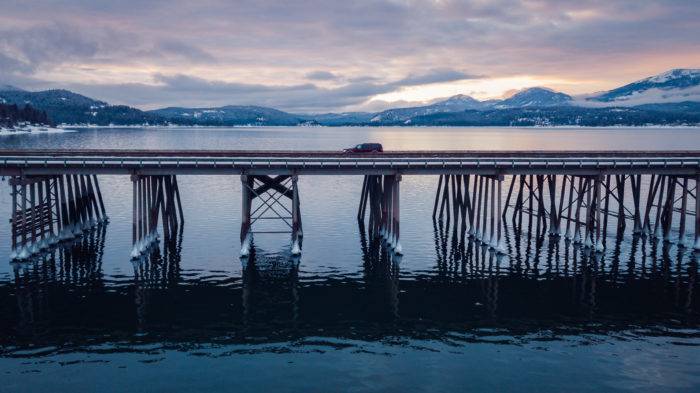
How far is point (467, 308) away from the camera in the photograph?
25.6 metres

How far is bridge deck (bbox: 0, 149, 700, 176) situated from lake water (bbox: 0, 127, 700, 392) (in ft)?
17.5

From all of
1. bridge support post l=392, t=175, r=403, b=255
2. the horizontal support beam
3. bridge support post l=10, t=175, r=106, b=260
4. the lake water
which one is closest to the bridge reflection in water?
the lake water

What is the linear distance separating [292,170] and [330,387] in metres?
16.7

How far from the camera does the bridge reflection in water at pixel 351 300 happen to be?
22.5 m

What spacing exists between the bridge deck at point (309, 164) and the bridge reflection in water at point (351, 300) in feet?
17.5

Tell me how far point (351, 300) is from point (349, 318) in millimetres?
2311

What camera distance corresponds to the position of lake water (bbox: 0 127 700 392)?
18.8m

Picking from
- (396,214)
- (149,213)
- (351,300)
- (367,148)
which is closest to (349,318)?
(351,300)

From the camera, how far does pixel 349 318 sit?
24.1 meters

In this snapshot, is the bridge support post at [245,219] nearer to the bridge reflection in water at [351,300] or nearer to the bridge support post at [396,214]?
the bridge reflection in water at [351,300]

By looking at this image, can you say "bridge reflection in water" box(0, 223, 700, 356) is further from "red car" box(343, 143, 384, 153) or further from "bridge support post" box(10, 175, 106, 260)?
"red car" box(343, 143, 384, 153)

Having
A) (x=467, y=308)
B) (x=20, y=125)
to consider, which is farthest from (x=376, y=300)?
(x=20, y=125)

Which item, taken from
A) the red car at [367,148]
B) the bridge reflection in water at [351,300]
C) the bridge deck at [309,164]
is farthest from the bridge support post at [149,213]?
the red car at [367,148]

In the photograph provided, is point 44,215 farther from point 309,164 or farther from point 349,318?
point 349,318
